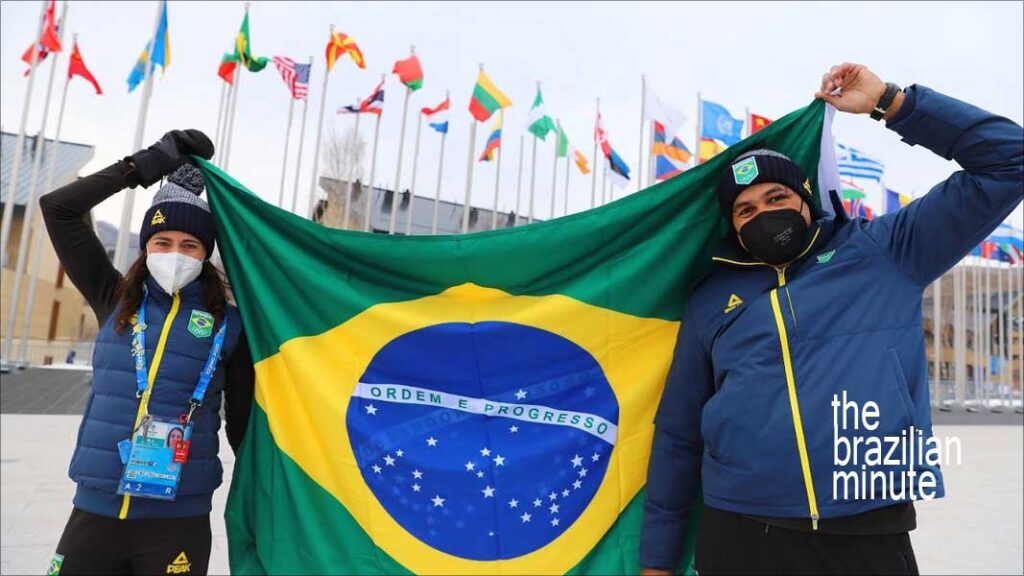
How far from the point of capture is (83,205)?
2309mm

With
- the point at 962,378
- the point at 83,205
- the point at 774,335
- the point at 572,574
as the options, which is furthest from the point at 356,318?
the point at 962,378

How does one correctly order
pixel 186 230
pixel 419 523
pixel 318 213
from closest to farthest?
pixel 186 230, pixel 419 523, pixel 318 213

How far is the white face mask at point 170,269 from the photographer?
7.28 ft

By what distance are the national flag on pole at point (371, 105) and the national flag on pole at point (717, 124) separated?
9045 mm

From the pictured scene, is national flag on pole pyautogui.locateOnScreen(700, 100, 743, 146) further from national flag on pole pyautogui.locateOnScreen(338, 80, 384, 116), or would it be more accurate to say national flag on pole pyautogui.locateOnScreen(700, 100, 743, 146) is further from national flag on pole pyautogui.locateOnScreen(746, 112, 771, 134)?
national flag on pole pyautogui.locateOnScreen(338, 80, 384, 116)

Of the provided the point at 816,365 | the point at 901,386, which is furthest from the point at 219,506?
the point at 901,386

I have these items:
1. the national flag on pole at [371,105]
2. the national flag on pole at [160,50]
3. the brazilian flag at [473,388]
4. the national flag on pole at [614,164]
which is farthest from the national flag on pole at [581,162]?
the brazilian flag at [473,388]

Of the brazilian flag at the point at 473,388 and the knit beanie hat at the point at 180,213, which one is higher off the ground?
the knit beanie hat at the point at 180,213

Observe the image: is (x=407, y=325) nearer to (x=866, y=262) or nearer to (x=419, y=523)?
(x=419, y=523)

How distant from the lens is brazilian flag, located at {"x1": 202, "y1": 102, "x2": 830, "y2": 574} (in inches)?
96.1

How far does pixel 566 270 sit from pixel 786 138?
105cm

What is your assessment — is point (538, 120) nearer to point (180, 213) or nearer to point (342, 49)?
point (342, 49)

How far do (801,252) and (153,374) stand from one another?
227 cm

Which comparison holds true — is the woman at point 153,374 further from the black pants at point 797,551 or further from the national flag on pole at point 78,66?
the national flag on pole at point 78,66
